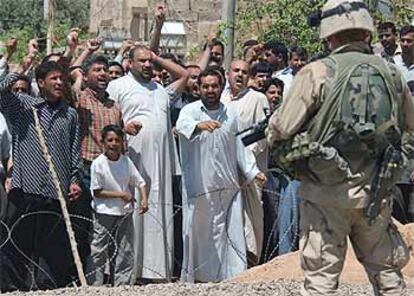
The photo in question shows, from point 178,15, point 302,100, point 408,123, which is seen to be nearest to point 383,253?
point 408,123

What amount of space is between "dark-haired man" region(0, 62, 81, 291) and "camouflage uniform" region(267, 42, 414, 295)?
308 centimetres

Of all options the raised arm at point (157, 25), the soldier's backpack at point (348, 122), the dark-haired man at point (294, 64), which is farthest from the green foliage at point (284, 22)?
the soldier's backpack at point (348, 122)

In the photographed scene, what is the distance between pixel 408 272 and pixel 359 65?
335 cm

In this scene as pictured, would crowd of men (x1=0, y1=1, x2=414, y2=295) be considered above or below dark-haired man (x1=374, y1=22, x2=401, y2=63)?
below

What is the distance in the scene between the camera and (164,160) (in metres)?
10.3

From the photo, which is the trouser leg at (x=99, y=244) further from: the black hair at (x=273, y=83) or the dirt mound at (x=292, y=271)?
the black hair at (x=273, y=83)

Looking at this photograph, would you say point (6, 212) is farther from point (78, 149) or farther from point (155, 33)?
point (155, 33)

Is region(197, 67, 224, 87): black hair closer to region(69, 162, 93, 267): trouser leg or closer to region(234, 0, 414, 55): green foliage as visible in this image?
region(69, 162, 93, 267): trouser leg

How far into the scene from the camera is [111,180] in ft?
31.9

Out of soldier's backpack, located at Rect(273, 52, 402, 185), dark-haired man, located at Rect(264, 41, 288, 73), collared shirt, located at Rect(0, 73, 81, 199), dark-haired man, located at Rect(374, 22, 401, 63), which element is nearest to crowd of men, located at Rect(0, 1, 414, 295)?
collared shirt, located at Rect(0, 73, 81, 199)

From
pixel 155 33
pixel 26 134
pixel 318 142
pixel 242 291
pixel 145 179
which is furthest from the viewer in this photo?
pixel 155 33

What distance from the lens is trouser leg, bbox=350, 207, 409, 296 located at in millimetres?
6734

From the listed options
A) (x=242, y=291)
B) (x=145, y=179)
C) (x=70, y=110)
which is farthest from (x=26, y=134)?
(x=242, y=291)

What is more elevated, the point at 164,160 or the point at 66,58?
the point at 66,58
